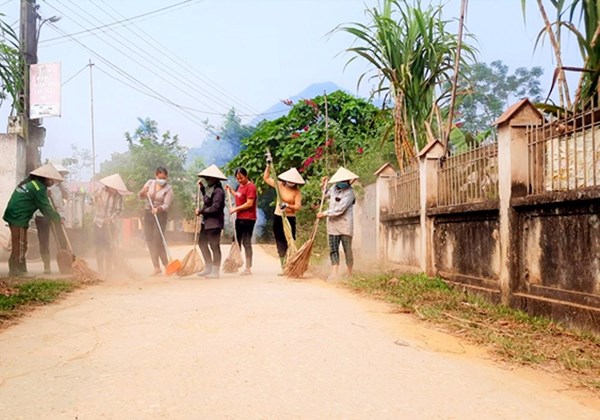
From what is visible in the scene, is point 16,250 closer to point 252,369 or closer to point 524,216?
point 252,369

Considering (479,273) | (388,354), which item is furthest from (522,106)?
(388,354)

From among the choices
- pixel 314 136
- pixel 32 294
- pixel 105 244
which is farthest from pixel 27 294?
pixel 314 136

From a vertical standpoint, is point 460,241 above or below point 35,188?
below

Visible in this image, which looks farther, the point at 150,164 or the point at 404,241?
the point at 150,164

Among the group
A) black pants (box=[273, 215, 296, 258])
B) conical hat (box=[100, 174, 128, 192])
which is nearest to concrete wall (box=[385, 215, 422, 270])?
black pants (box=[273, 215, 296, 258])

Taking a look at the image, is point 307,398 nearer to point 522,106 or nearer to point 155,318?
point 155,318

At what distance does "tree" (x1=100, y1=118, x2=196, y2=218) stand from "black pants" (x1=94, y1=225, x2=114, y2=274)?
20945 millimetres

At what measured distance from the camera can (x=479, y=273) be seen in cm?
707

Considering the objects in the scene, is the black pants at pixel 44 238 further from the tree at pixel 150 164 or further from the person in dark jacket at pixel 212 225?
the tree at pixel 150 164

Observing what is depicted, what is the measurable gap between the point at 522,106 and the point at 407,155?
488 centimetres

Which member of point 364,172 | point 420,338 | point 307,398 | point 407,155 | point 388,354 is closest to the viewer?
point 307,398

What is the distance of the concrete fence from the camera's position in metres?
5.17

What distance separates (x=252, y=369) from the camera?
13.1 feet

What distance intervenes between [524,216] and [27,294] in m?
5.68
